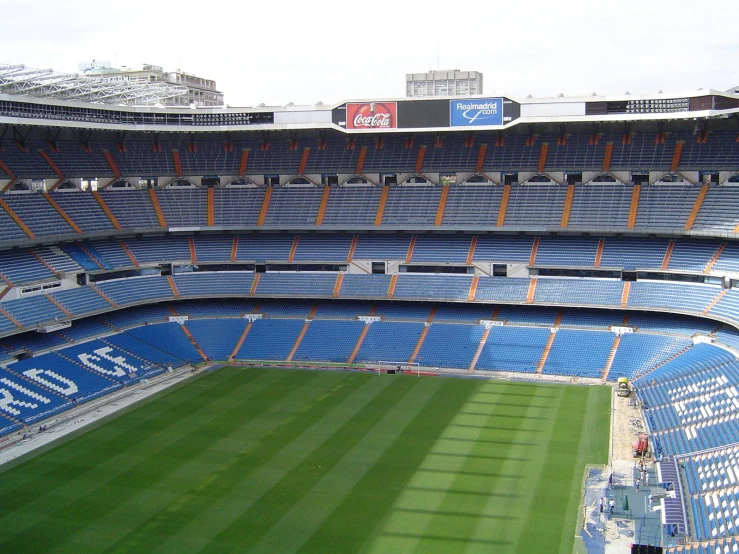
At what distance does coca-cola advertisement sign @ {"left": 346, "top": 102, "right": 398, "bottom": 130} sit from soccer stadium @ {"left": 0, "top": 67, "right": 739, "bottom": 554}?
0.14 metres

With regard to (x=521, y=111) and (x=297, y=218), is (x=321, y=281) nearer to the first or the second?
(x=297, y=218)

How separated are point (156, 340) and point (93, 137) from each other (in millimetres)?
14960

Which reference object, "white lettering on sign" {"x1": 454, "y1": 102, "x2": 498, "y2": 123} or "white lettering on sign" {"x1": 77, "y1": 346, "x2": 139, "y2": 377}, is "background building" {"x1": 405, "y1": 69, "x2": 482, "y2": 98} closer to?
"white lettering on sign" {"x1": 454, "y1": 102, "x2": 498, "y2": 123}

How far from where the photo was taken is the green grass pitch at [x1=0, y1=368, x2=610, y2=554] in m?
26.3

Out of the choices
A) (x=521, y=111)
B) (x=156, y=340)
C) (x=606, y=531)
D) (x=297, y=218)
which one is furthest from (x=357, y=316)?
(x=606, y=531)

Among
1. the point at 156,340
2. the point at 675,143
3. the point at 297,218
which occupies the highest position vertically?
the point at 675,143

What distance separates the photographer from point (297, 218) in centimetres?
5334

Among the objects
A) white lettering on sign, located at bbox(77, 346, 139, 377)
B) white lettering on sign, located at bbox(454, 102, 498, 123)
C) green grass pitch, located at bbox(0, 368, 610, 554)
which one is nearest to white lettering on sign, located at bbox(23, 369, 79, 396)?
white lettering on sign, located at bbox(77, 346, 139, 377)

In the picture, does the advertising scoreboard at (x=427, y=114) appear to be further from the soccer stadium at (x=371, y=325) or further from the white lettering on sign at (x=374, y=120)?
the soccer stadium at (x=371, y=325)

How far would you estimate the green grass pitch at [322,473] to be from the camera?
86.4 feet

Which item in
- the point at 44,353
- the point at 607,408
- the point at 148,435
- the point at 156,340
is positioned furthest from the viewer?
the point at 156,340

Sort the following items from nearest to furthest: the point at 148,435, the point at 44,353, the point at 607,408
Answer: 1. the point at 148,435
2. the point at 607,408
3. the point at 44,353

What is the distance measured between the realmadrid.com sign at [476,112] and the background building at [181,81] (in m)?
41.7

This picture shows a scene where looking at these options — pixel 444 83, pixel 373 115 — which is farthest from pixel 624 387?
pixel 444 83
